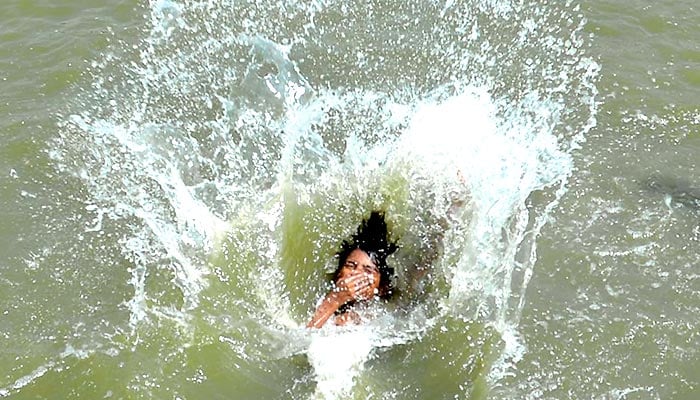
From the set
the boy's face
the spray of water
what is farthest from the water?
the boy's face

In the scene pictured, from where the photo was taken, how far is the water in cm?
658

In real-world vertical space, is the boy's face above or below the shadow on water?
below

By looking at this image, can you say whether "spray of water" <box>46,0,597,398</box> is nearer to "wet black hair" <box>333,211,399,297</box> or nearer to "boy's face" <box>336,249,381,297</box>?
"wet black hair" <box>333,211,399,297</box>

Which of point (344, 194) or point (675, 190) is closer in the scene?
point (344, 194)

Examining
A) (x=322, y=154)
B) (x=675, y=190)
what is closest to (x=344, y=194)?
(x=322, y=154)

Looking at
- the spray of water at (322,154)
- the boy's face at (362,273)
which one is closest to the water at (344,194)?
the spray of water at (322,154)

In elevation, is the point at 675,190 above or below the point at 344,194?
above

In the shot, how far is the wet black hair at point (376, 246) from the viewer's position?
696 cm

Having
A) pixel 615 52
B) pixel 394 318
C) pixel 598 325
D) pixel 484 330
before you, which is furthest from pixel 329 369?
pixel 615 52

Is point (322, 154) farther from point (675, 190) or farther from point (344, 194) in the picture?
point (675, 190)

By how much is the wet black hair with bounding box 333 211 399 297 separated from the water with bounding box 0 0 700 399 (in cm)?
11

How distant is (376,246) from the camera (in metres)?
7.25

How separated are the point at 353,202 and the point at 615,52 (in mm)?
4122

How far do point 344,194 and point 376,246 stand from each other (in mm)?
697
